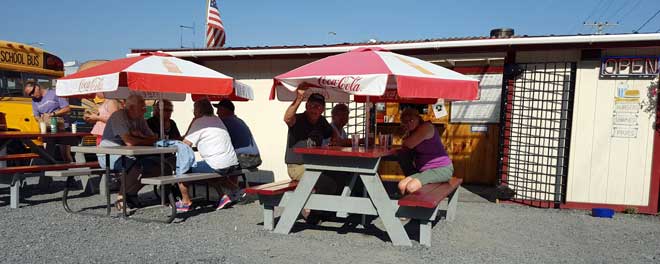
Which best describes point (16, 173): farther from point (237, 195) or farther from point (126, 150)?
point (237, 195)

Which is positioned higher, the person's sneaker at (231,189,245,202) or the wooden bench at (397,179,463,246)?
the wooden bench at (397,179,463,246)

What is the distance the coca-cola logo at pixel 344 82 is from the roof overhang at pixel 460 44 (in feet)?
8.22

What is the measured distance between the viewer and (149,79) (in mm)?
4316

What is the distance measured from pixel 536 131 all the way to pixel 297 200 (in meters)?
3.66

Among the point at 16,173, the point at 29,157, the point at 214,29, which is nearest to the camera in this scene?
the point at 16,173

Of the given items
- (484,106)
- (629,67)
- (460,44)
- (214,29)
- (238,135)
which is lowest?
(238,135)

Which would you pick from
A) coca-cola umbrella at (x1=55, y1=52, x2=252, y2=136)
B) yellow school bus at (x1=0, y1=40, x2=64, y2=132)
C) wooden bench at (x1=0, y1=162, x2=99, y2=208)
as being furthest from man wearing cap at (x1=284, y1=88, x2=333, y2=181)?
yellow school bus at (x1=0, y1=40, x2=64, y2=132)

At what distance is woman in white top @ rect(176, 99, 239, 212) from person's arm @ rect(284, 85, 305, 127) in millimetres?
990

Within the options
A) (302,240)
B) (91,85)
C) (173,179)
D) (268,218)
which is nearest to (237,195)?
A: (173,179)

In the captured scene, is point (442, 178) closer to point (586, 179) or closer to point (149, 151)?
point (586, 179)

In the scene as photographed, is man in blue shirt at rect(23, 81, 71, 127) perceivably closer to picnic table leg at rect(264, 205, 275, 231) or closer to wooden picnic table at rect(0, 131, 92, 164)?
wooden picnic table at rect(0, 131, 92, 164)

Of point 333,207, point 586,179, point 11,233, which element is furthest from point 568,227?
point 11,233

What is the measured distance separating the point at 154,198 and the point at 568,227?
5.11 meters

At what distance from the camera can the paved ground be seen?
3.62 meters
